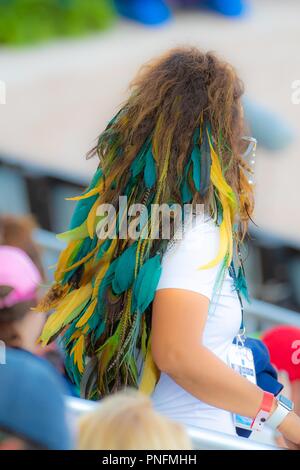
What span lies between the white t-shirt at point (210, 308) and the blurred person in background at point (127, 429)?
33cm

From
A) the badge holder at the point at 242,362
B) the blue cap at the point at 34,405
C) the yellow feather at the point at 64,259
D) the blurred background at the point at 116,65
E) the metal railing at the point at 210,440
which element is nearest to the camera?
the blue cap at the point at 34,405

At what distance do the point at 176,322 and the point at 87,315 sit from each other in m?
0.22

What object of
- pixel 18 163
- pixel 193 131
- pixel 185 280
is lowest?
pixel 18 163

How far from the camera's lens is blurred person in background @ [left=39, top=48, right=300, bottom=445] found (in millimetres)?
1463

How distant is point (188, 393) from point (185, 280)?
0.75 ft

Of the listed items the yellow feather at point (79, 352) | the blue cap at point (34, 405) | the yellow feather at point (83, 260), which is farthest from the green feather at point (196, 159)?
the blue cap at point (34, 405)

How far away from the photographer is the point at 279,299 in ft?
12.8

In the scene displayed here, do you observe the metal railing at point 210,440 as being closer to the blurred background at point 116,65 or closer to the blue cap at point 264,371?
the blue cap at point 264,371

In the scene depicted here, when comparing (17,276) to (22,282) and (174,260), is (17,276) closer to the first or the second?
(22,282)

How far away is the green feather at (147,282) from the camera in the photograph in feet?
4.81

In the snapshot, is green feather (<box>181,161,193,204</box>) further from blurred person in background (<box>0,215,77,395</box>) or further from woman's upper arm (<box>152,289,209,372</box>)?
blurred person in background (<box>0,215,77,395</box>)

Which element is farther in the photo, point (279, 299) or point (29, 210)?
point (29, 210)

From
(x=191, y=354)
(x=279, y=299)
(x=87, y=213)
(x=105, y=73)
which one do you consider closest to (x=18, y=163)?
(x=279, y=299)
